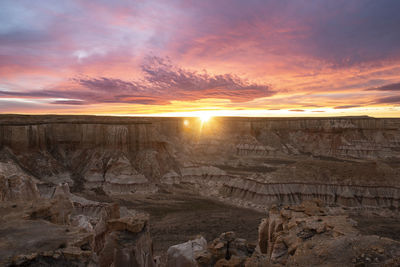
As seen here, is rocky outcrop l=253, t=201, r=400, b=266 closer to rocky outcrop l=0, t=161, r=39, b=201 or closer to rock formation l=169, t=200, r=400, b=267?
rock formation l=169, t=200, r=400, b=267

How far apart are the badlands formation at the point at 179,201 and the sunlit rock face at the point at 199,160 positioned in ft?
0.65

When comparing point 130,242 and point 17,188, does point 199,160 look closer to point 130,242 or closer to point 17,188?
point 17,188

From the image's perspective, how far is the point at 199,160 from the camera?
6950 centimetres

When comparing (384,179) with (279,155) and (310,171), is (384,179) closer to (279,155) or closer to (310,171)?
(310,171)

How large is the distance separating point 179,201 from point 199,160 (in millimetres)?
31007

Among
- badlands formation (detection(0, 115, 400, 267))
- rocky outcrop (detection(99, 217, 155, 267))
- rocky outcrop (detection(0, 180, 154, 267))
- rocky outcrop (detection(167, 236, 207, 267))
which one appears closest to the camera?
rocky outcrop (detection(0, 180, 154, 267))

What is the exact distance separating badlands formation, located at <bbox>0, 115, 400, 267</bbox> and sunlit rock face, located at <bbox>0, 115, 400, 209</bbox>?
20 centimetres

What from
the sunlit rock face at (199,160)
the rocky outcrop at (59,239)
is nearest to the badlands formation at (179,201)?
the rocky outcrop at (59,239)

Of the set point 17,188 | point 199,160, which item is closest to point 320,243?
point 17,188

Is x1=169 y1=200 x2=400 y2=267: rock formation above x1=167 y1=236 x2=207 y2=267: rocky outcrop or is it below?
above

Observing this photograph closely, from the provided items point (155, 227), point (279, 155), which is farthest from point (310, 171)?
point (279, 155)

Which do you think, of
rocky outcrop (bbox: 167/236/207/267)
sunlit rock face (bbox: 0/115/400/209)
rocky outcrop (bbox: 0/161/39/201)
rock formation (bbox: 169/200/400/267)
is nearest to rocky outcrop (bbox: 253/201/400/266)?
rock formation (bbox: 169/200/400/267)

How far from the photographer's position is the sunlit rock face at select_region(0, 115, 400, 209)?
34.7 metres

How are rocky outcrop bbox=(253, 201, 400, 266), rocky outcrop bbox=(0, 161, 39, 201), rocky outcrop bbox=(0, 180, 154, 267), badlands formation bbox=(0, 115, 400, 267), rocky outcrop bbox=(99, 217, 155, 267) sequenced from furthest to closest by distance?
rocky outcrop bbox=(0, 161, 39, 201) < rocky outcrop bbox=(99, 217, 155, 267) < badlands formation bbox=(0, 115, 400, 267) < rocky outcrop bbox=(253, 201, 400, 266) < rocky outcrop bbox=(0, 180, 154, 267)
